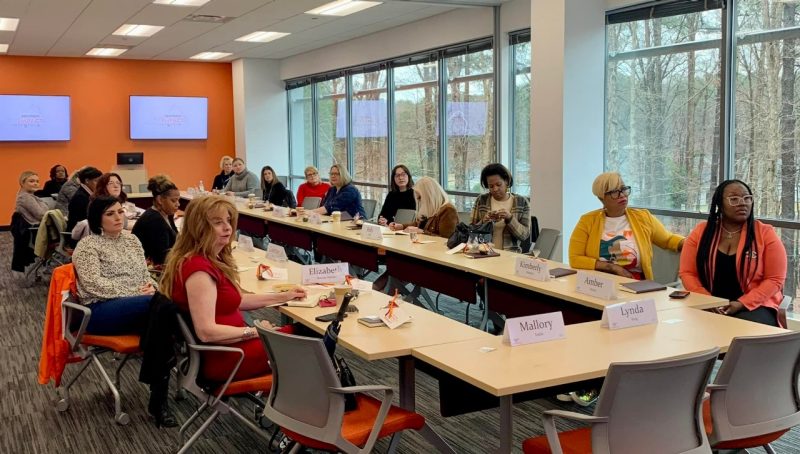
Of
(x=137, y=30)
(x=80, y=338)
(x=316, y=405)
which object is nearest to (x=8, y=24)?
(x=137, y=30)

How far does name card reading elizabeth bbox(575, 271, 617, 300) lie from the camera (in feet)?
12.2

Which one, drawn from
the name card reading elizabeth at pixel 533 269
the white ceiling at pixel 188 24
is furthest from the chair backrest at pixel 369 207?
the name card reading elizabeth at pixel 533 269

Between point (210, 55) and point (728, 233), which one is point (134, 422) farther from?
point (210, 55)

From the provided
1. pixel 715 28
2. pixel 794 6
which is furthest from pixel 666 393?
pixel 715 28

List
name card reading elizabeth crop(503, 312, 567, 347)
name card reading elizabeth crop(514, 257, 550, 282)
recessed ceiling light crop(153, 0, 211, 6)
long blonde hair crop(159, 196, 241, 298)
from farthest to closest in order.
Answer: recessed ceiling light crop(153, 0, 211, 6), name card reading elizabeth crop(514, 257, 550, 282), long blonde hair crop(159, 196, 241, 298), name card reading elizabeth crop(503, 312, 567, 347)

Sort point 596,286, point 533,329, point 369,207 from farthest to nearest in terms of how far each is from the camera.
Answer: point 369,207 → point 596,286 → point 533,329

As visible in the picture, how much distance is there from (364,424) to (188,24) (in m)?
8.42

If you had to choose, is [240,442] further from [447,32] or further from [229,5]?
[447,32]

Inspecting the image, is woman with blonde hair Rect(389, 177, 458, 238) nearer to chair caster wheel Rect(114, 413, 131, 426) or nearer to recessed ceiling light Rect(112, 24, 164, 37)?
chair caster wheel Rect(114, 413, 131, 426)

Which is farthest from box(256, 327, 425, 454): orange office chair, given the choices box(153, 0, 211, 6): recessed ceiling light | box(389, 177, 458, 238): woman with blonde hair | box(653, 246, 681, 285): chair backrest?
box(153, 0, 211, 6): recessed ceiling light

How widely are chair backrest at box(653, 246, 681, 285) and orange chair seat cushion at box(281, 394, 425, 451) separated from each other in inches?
94.2

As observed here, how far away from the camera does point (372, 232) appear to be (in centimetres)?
617

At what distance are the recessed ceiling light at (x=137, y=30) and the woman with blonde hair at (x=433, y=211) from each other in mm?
5478

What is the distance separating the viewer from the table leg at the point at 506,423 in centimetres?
256
